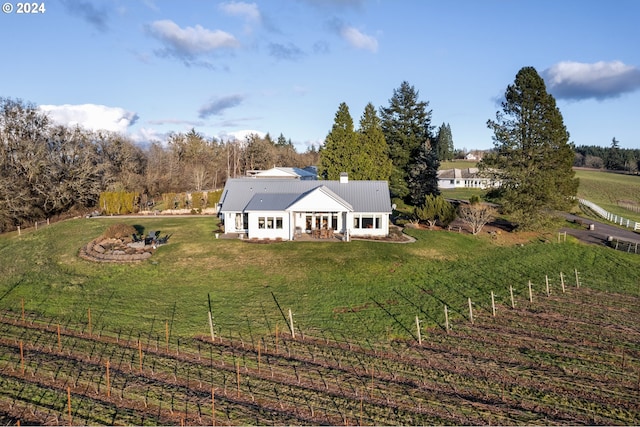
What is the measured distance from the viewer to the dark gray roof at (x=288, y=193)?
116ft

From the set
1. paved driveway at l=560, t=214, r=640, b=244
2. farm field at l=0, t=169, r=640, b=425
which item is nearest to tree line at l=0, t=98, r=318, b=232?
farm field at l=0, t=169, r=640, b=425

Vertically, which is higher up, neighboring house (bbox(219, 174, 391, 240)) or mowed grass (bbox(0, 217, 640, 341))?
neighboring house (bbox(219, 174, 391, 240))

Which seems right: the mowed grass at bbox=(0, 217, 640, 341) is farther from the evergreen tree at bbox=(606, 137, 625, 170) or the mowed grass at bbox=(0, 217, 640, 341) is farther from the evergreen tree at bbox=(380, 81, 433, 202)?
the evergreen tree at bbox=(606, 137, 625, 170)

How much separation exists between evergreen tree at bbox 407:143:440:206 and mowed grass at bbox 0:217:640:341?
13.9 metres

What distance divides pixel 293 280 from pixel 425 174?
29.9m

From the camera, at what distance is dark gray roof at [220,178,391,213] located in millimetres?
35469

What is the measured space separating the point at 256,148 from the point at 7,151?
53.7 metres

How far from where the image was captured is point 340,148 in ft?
155

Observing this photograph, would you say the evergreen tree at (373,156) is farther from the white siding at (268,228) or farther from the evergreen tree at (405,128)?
the white siding at (268,228)

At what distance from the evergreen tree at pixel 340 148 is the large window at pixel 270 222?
1496 centimetres

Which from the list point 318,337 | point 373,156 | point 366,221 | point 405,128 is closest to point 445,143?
point 405,128

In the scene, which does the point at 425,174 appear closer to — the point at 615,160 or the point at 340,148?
the point at 340,148

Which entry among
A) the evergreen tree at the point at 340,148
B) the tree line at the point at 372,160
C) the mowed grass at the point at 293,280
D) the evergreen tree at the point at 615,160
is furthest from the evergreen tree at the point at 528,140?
the evergreen tree at the point at 615,160

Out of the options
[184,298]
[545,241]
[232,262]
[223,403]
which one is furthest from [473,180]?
[223,403]
